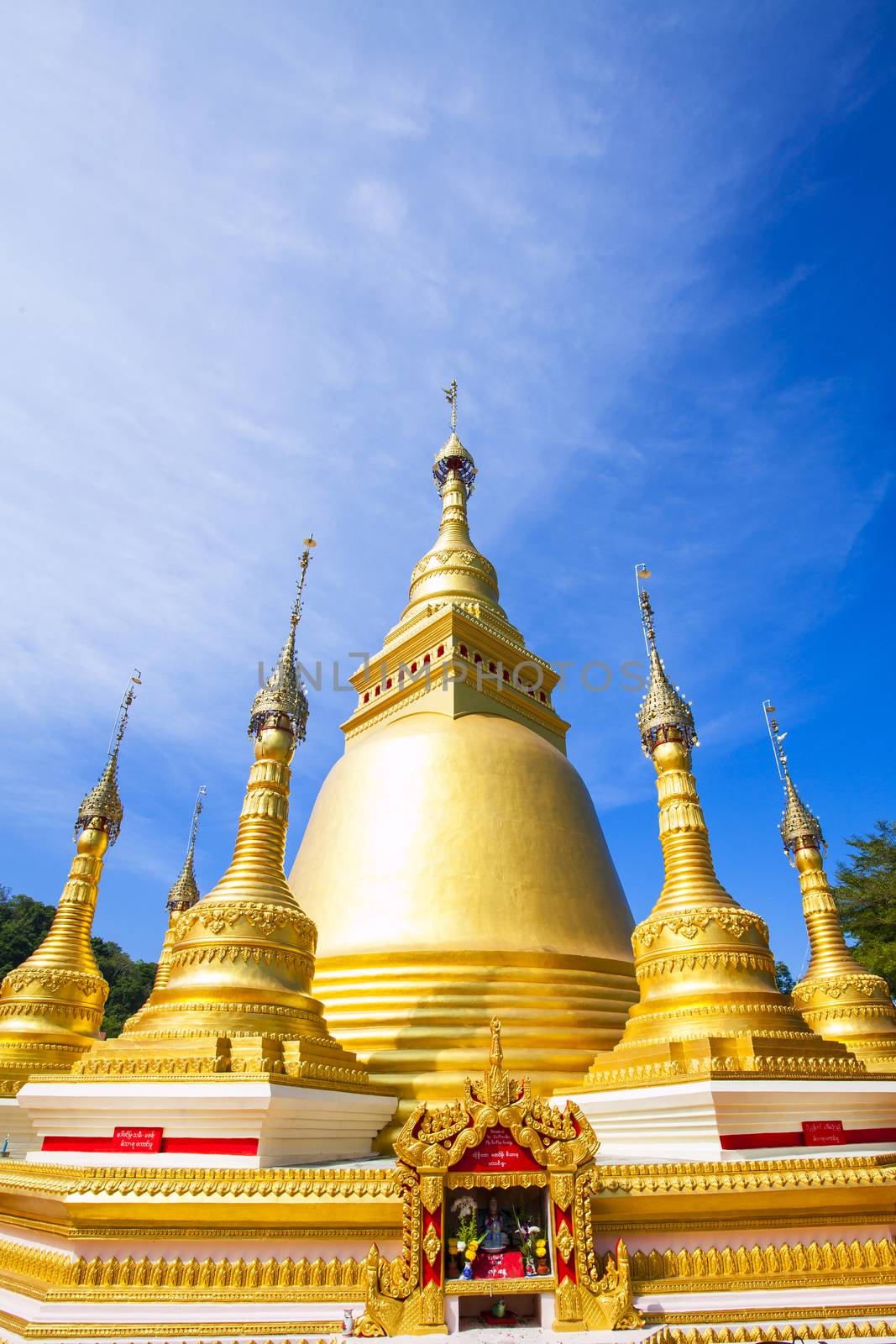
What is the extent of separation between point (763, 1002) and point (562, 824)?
5906 millimetres

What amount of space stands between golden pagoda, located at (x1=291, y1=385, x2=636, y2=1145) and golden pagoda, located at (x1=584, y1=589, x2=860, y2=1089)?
1.93m

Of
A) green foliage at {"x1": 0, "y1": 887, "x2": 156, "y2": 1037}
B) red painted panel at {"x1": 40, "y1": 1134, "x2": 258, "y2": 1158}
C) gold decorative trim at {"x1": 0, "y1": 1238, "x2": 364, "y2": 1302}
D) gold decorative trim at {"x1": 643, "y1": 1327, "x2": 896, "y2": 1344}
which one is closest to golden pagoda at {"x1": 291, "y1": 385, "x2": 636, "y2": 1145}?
red painted panel at {"x1": 40, "y1": 1134, "x2": 258, "y2": 1158}

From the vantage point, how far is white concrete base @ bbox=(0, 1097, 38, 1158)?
1162 cm

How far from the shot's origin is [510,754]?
563 inches

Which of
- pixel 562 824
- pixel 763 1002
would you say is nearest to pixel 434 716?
pixel 562 824

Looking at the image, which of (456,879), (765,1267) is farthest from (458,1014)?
(765,1267)

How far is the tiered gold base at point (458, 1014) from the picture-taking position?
9562 millimetres

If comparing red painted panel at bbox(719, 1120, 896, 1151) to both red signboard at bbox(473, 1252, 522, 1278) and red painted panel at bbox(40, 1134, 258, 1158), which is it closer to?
red signboard at bbox(473, 1252, 522, 1278)


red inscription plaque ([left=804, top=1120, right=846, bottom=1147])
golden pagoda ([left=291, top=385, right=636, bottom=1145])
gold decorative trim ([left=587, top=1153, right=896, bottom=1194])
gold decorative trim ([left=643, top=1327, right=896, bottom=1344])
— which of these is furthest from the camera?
golden pagoda ([left=291, top=385, right=636, bottom=1145])

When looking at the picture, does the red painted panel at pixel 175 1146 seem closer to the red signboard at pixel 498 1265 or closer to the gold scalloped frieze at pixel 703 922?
the red signboard at pixel 498 1265

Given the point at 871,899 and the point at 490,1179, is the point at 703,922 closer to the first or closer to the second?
the point at 490,1179

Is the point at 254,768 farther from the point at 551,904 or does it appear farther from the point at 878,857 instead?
the point at 878,857

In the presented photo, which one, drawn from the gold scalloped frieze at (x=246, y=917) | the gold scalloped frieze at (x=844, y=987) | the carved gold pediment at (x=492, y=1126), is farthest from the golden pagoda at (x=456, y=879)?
the carved gold pediment at (x=492, y=1126)

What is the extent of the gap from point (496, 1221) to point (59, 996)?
1029 centimetres
